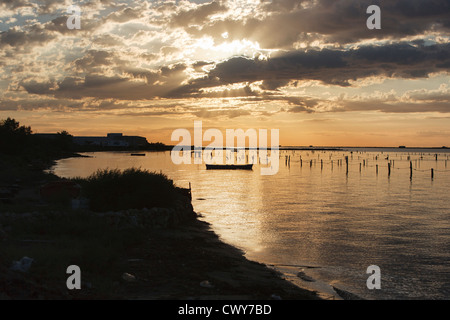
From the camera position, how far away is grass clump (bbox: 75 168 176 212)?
23781 millimetres

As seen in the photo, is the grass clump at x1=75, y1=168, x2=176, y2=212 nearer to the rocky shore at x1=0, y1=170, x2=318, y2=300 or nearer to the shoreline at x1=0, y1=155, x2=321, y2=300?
the rocky shore at x1=0, y1=170, x2=318, y2=300

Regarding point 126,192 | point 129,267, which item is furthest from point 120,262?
point 126,192

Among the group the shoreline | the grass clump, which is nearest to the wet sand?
the shoreline

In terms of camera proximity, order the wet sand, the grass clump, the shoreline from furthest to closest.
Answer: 1. the grass clump
2. the wet sand
3. the shoreline

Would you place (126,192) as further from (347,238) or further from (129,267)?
(347,238)

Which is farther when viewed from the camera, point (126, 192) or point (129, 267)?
point (126, 192)

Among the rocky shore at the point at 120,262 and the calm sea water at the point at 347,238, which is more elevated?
the rocky shore at the point at 120,262

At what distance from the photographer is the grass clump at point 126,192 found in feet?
78.0

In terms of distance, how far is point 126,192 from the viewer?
2481 cm

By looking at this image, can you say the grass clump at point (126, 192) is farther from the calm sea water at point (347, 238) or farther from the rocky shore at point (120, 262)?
the calm sea water at point (347, 238)

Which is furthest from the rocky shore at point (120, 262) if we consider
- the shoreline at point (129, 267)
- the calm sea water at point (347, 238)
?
the calm sea water at point (347, 238)

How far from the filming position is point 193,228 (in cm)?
2484
